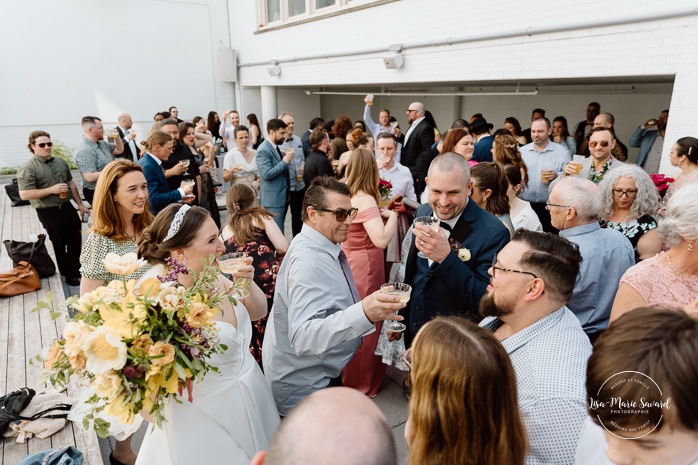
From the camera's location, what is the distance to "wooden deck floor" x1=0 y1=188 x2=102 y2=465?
8.33 ft

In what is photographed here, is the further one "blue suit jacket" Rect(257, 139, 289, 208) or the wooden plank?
"blue suit jacket" Rect(257, 139, 289, 208)

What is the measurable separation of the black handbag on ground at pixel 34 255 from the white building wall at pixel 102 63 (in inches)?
400

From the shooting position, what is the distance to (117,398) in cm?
165

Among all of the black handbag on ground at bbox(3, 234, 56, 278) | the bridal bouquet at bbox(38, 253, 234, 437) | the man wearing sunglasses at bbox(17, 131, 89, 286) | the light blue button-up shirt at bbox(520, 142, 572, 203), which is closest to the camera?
the bridal bouquet at bbox(38, 253, 234, 437)

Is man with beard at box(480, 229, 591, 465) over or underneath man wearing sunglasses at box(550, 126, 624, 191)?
underneath

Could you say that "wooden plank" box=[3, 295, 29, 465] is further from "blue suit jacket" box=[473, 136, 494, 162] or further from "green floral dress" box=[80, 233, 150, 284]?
"blue suit jacket" box=[473, 136, 494, 162]

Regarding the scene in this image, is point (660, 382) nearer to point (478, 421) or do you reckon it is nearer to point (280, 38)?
point (478, 421)

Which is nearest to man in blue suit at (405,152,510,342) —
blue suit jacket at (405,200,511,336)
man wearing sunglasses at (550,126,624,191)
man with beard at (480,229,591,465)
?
blue suit jacket at (405,200,511,336)

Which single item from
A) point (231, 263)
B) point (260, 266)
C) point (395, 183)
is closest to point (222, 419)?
point (231, 263)

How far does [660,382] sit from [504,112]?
1144 centimetres

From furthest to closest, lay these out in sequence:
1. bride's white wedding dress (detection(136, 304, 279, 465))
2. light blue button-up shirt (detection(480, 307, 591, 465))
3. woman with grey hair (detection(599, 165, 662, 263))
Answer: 1. woman with grey hair (detection(599, 165, 662, 263))
2. bride's white wedding dress (detection(136, 304, 279, 465))
3. light blue button-up shirt (detection(480, 307, 591, 465))

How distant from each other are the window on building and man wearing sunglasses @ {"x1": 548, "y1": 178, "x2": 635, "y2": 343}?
7.25 metres

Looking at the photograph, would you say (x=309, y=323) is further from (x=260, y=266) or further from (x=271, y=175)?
(x=271, y=175)

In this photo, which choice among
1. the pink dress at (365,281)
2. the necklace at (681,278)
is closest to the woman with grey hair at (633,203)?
the necklace at (681,278)
